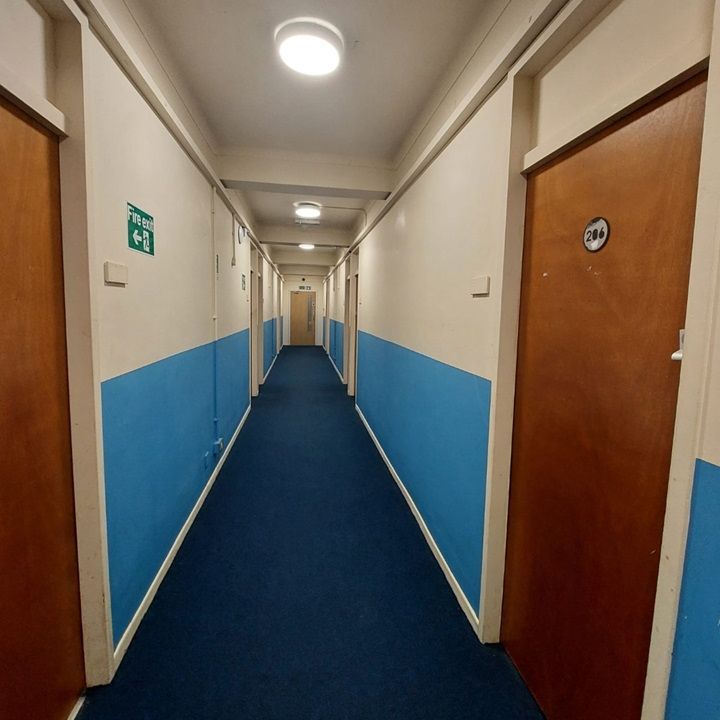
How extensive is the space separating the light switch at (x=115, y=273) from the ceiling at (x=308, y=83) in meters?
1.06

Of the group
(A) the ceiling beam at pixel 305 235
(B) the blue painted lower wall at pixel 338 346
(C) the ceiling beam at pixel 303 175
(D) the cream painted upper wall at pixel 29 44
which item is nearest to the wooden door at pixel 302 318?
(B) the blue painted lower wall at pixel 338 346

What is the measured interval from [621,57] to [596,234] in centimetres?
45

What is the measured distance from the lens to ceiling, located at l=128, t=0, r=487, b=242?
5.20 feet

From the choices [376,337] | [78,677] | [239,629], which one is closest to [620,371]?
[239,629]

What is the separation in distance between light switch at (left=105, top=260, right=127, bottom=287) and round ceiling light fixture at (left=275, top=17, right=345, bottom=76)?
4.15 ft

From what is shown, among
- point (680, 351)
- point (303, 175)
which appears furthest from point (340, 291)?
point (680, 351)

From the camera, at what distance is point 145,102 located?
1678 mm

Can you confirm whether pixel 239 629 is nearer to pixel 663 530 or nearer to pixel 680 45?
pixel 663 530

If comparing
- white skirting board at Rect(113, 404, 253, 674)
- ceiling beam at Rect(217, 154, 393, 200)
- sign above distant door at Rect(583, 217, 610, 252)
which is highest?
ceiling beam at Rect(217, 154, 393, 200)

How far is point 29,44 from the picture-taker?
1.04 meters

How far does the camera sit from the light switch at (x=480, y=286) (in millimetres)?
1567

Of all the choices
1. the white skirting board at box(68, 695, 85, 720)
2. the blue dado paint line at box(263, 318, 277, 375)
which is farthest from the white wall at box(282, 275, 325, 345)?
the white skirting board at box(68, 695, 85, 720)

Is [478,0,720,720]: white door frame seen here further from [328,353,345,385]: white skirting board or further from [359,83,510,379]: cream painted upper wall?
[328,353,345,385]: white skirting board

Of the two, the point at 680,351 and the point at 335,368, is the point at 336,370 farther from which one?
the point at 680,351
